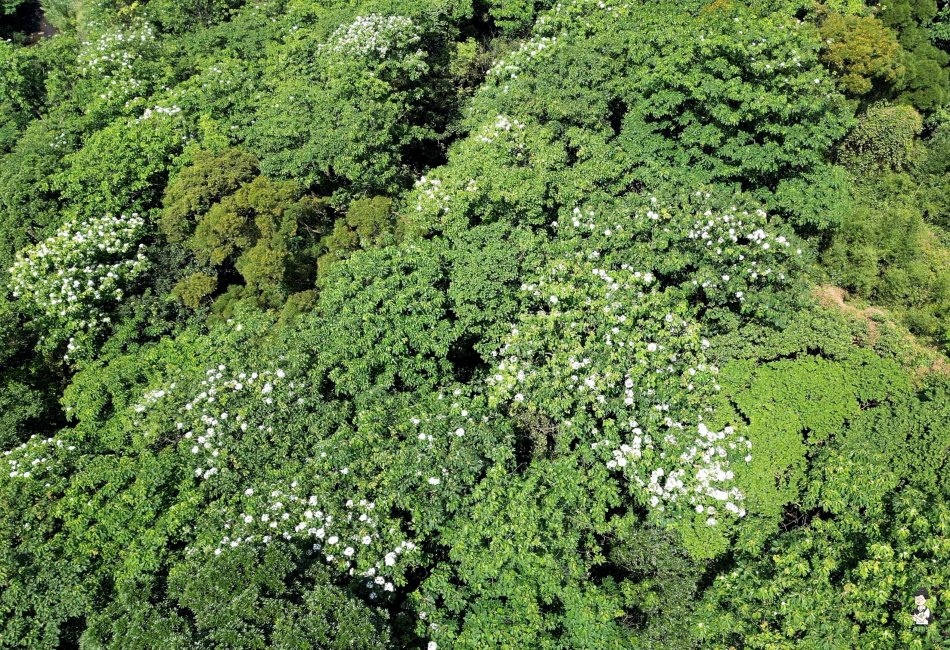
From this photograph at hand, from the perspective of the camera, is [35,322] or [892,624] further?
[35,322]

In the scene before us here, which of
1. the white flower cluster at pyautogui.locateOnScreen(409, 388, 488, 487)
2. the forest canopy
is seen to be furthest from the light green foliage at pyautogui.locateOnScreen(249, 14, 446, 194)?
the white flower cluster at pyautogui.locateOnScreen(409, 388, 488, 487)

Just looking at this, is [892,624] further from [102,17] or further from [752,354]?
[102,17]

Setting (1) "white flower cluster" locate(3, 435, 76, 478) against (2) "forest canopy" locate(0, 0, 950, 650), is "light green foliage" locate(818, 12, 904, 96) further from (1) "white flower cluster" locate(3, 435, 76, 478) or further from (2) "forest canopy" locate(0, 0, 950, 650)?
(1) "white flower cluster" locate(3, 435, 76, 478)

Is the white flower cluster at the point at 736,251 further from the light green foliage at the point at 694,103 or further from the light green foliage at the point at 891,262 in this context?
the light green foliage at the point at 891,262

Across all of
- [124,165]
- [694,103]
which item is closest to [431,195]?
[694,103]

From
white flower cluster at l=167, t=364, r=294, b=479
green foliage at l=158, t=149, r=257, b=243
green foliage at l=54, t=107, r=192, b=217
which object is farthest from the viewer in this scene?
green foliage at l=54, t=107, r=192, b=217

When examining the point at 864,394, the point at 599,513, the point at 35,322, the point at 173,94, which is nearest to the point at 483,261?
the point at 599,513
